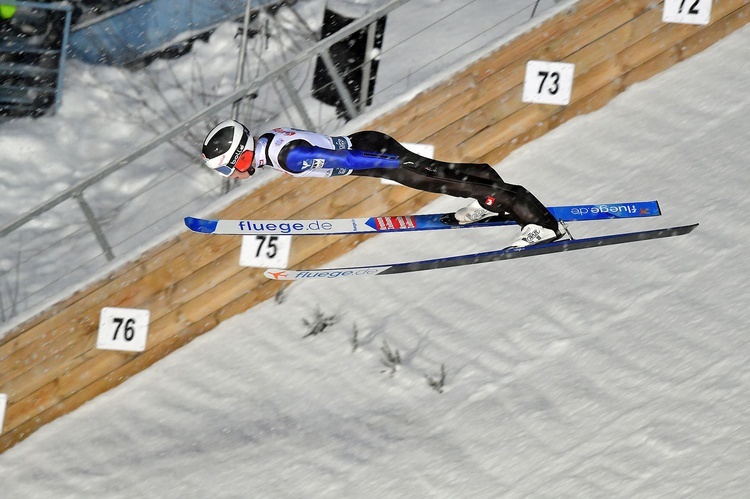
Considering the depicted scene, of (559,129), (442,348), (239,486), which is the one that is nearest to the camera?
(239,486)

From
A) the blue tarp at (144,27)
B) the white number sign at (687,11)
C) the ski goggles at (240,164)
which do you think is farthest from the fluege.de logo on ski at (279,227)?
the blue tarp at (144,27)

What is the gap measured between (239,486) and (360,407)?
1012 millimetres

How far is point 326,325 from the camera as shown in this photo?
28.7ft

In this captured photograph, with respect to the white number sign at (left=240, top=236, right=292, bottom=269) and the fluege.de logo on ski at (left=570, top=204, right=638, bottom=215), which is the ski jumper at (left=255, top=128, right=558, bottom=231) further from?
the white number sign at (left=240, top=236, right=292, bottom=269)

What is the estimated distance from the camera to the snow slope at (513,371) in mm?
7059

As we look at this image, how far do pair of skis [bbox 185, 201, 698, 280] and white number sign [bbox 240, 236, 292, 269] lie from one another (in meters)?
0.94

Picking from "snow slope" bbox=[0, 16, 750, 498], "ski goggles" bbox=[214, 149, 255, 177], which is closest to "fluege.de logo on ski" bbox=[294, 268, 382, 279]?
"snow slope" bbox=[0, 16, 750, 498]

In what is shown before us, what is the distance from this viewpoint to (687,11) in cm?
948

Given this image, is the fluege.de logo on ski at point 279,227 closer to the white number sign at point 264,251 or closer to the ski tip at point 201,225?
the ski tip at point 201,225

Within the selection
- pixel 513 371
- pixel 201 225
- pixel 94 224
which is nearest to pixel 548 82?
pixel 513 371

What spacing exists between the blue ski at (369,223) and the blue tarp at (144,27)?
5291mm

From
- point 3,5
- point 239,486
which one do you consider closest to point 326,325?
point 239,486

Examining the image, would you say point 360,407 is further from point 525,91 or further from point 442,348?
point 525,91

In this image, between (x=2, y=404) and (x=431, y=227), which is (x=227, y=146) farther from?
(x=2, y=404)
